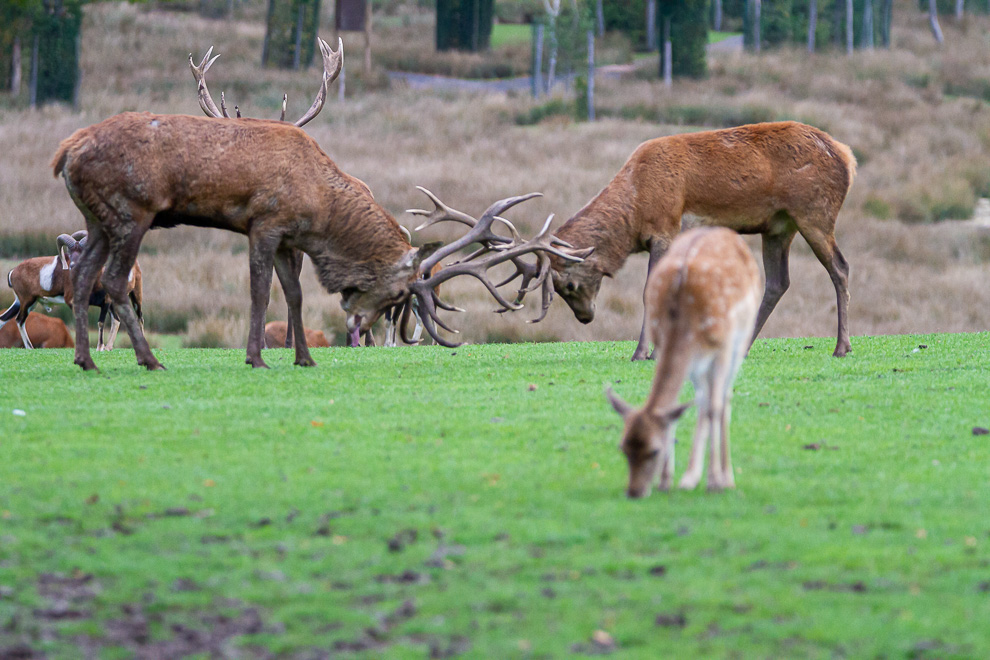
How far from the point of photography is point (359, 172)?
30125mm

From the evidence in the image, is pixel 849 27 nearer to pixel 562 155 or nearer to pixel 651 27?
pixel 651 27

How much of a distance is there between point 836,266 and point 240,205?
623 cm

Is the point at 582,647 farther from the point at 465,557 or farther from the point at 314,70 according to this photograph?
the point at 314,70

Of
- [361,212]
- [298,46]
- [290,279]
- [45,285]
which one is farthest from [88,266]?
[298,46]

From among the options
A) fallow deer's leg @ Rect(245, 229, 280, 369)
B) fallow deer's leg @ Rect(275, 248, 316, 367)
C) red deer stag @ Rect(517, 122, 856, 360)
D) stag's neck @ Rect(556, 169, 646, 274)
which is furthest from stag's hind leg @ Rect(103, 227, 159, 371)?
stag's neck @ Rect(556, 169, 646, 274)

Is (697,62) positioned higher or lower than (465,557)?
higher

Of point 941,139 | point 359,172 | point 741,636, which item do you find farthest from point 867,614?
point 941,139

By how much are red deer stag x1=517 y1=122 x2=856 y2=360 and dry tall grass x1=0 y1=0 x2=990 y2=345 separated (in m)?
8.06

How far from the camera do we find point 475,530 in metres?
5.58

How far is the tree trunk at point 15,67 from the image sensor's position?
39.5 meters

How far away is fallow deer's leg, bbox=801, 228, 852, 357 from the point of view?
12398 millimetres

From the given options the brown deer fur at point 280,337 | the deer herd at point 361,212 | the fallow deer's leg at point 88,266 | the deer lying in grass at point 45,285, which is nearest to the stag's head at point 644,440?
the deer herd at point 361,212

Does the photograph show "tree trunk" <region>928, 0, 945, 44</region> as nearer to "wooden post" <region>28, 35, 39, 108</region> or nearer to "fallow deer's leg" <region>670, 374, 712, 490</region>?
"wooden post" <region>28, 35, 39, 108</region>

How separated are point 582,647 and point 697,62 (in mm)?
42610
